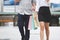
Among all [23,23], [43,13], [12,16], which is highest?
[43,13]

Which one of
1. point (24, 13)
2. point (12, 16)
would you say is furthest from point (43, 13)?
point (12, 16)

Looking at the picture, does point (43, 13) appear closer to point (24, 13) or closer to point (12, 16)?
point (24, 13)

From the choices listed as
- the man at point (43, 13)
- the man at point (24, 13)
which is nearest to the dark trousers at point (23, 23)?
the man at point (24, 13)

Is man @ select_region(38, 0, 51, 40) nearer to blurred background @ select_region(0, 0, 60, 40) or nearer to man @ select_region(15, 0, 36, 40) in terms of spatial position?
man @ select_region(15, 0, 36, 40)

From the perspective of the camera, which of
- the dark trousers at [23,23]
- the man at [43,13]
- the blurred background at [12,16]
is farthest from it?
the blurred background at [12,16]

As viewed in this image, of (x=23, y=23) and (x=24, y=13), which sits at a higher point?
(x=24, y=13)

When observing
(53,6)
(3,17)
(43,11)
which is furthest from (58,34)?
(3,17)

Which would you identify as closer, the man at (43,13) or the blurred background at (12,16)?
the man at (43,13)

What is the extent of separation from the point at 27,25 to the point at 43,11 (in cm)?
58

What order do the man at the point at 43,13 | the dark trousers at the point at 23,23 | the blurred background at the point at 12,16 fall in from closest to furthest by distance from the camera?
the dark trousers at the point at 23,23 → the man at the point at 43,13 → the blurred background at the point at 12,16

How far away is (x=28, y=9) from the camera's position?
547cm

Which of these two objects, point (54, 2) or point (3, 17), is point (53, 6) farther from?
point (3, 17)

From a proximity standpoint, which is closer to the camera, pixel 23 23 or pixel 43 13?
pixel 23 23

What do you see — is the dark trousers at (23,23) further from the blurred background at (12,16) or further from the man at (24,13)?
the blurred background at (12,16)
